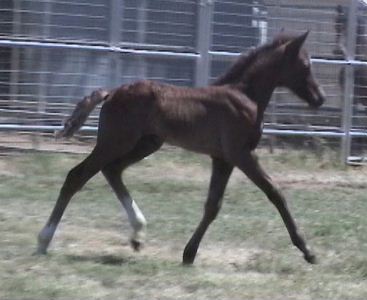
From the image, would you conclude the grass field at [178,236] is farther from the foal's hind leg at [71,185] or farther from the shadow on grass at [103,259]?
the foal's hind leg at [71,185]

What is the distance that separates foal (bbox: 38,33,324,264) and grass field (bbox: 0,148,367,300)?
14.2 inches

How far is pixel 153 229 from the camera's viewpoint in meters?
9.08

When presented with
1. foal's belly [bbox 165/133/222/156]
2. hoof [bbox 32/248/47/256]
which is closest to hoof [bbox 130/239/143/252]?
hoof [bbox 32/248/47/256]

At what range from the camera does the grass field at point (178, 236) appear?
22.6 feet

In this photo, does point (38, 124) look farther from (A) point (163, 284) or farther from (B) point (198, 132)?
(A) point (163, 284)

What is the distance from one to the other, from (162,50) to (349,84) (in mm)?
2877

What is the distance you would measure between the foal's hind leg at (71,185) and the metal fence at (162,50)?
4976 millimetres

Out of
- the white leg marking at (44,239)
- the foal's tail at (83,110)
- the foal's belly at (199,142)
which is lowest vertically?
the white leg marking at (44,239)

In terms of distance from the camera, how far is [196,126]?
7738 mm

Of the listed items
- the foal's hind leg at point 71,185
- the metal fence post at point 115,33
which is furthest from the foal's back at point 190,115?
the metal fence post at point 115,33

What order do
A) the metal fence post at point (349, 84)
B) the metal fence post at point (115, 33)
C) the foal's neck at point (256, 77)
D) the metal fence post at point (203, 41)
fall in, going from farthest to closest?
the metal fence post at point (349, 84)
the metal fence post at point (203, 41)
the metal fence post at point (115, 33)
the foal's neck at point (256, 77)

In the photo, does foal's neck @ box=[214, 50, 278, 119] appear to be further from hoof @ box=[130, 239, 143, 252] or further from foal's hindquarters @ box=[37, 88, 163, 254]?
hoof @ box=[130, 239, 143, 252]

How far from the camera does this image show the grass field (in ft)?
22.6

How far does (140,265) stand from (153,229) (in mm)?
1625
